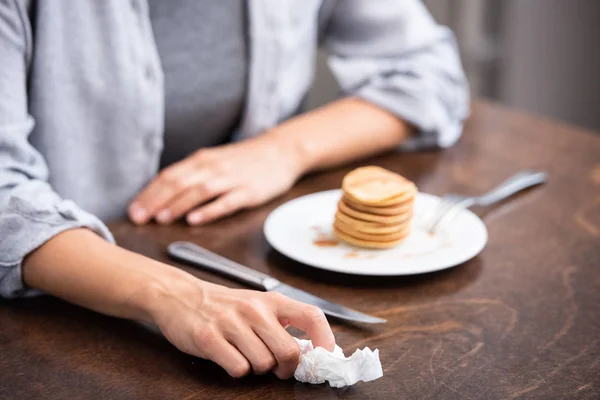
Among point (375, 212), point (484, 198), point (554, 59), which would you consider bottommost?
point (554, 59)

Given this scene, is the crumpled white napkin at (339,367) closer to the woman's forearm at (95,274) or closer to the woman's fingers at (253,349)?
the woman's fingers at (253,349)

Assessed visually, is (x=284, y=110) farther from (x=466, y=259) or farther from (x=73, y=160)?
(x=466, y=259)

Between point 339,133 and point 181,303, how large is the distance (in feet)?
1.90

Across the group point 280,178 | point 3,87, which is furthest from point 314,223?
point 3,87

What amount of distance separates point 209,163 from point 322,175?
0.20m

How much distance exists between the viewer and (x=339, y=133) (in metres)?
1.32

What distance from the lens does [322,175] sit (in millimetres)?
1305

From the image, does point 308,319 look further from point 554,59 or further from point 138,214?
point 554,59

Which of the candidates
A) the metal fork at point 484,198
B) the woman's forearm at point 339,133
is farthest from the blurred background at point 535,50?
the metal fork at point 484,198

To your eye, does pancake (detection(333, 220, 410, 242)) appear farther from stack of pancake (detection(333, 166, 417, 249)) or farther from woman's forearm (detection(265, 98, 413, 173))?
woman's forearm (detection(265, 98, 413, 173))

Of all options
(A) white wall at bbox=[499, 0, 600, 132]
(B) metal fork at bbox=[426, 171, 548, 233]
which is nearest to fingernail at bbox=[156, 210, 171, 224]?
(B) metal fork at bbox=[426, 171, 548, 233]

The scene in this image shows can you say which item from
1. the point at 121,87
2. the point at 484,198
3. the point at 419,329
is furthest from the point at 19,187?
the point at 484,198

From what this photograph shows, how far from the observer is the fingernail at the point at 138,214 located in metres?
1.11

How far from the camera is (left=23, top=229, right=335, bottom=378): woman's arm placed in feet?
2.46
